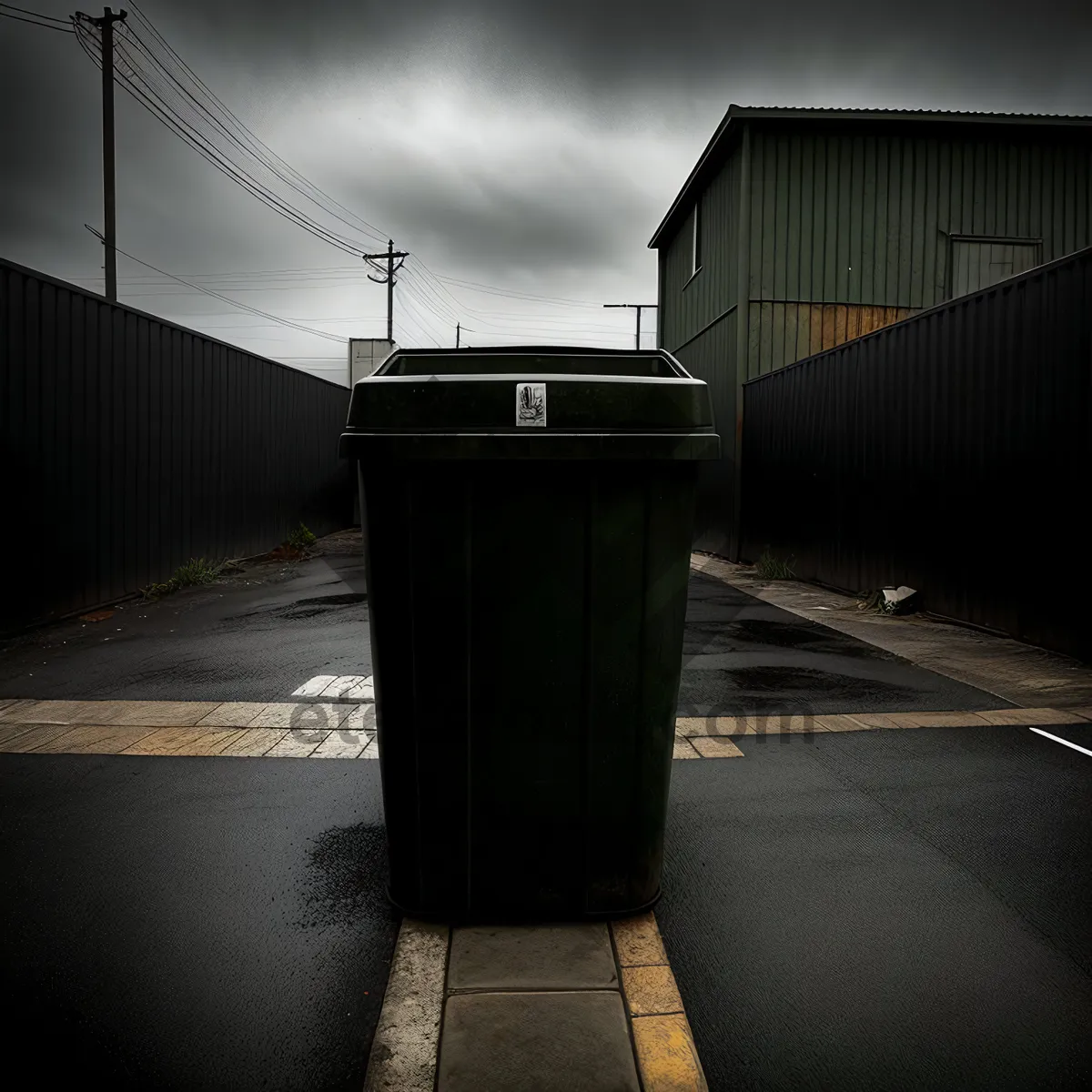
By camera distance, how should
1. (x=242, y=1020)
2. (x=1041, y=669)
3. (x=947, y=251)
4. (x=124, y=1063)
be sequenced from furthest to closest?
(x=947, y=251)
(x=1041, y=669)
(x=242, y=1020)
(x=124, y=1063)

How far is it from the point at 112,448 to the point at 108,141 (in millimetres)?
11435

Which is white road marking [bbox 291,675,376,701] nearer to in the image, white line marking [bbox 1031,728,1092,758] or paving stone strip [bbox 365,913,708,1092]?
paving stone strip [bbox 365,913,708,1092]

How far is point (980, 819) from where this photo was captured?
286cm

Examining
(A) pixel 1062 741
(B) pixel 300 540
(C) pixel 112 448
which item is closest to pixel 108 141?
(B) pixel 300 540

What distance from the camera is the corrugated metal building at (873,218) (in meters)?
12.8

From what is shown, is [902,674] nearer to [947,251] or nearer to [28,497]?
[28,497]

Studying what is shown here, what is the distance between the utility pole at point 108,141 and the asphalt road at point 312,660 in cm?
1011

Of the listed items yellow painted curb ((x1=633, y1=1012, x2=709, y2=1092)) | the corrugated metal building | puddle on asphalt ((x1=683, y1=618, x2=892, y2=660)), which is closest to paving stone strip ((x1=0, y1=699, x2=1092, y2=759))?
puddle on asphalt ((x1=683, y1=618, x2=892, y2=660))

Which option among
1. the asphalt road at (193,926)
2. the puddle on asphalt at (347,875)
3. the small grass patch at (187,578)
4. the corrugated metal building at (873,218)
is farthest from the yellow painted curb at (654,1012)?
the corrugated metal building at (873,218)

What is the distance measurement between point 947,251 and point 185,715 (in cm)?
1360

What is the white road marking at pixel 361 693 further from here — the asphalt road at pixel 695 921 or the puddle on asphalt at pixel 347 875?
the puddle on asphalt at pixel 347 875

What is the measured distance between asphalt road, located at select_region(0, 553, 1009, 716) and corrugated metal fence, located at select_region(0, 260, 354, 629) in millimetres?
571

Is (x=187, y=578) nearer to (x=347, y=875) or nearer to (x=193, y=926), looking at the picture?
(x=347, y=875)

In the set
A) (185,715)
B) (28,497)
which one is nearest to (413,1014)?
(185,715)
